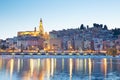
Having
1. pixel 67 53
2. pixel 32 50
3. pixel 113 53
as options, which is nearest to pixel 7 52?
pixel 32 50

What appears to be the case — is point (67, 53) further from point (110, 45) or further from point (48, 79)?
point (48, 79)

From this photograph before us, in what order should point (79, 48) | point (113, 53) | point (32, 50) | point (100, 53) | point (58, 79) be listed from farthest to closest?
point (32, 50) → point (79, 48) → point (100, 53) → point (113, 53) → point (58, 79)

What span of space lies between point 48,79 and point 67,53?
148 metres

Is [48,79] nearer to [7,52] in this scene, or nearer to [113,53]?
[113,53]

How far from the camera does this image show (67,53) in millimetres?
183375

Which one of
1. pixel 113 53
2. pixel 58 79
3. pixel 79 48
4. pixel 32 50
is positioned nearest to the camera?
pixel 58 79

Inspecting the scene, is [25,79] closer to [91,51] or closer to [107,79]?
[107,79]

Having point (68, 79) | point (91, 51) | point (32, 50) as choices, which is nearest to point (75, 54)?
point (91, 51)

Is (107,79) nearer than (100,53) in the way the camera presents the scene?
Yes

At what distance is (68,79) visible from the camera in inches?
1415

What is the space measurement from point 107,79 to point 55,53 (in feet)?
476

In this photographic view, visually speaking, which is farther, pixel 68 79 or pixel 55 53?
pixel 55 53

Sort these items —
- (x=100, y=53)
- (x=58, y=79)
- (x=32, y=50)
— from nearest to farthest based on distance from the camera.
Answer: (x=58, y=79) → (x=100, y=53) → (x=32, y=50)

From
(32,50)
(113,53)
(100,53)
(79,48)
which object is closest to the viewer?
(113,53)
